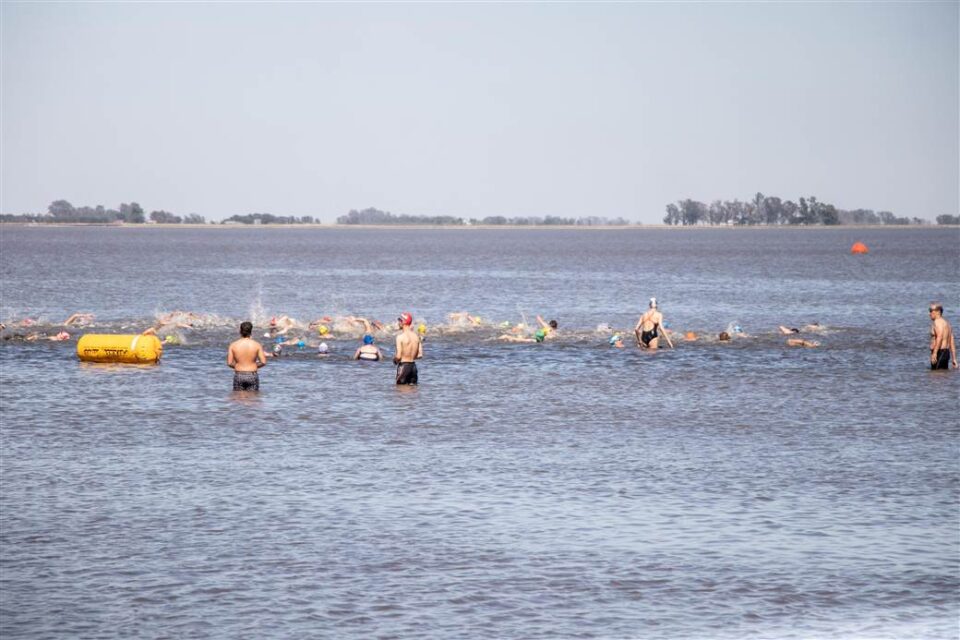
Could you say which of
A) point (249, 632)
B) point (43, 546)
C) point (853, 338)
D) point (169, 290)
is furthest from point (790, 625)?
point (169, 290)

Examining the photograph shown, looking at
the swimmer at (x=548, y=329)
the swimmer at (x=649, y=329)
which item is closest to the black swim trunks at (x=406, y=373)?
the swimmer at (x=649, y=329)

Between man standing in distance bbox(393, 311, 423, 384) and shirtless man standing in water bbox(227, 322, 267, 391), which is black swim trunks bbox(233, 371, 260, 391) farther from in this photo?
man standing in distance bbox(393, 311, 423, 384)

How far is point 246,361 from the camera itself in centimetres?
2972

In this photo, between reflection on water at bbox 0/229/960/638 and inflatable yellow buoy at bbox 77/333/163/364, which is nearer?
reflection on water at bbox 0/229/960/638

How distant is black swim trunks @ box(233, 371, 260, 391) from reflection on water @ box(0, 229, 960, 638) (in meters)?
0.62

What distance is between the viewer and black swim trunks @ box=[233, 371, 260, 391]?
30.0 m

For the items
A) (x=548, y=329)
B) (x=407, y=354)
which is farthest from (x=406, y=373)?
(x=548, y=329)

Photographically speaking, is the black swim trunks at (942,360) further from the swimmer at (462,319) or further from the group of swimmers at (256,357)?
the swimmer at (462,319)

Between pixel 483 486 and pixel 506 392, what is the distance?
1131 cm

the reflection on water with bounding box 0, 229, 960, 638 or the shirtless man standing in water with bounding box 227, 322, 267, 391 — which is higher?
the shirtless man standing in water with bounding box 227, 322, 267, 391

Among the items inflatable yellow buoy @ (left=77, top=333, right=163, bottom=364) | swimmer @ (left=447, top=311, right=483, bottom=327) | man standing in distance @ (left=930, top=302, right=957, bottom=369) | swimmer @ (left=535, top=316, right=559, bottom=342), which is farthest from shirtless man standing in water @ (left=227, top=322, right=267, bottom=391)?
swimmer @ (left=447, top=311, right=483, bottom=327)

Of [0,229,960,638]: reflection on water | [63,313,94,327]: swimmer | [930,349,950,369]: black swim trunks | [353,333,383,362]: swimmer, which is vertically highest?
[63,313,94,327]: swimmer

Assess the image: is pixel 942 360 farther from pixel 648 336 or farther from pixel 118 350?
pixel 118 350

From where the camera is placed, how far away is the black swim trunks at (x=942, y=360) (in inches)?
1393
